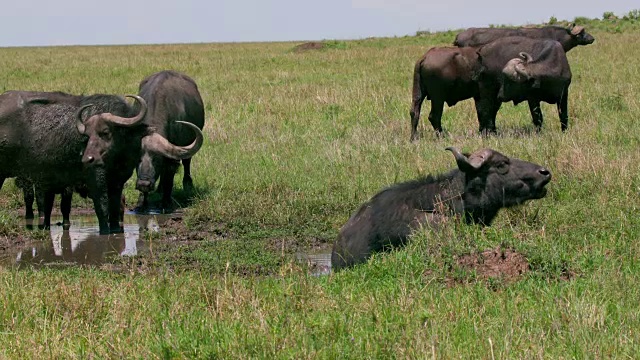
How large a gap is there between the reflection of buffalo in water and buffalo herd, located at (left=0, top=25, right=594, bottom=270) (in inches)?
11.6

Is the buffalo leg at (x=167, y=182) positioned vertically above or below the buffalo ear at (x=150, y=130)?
below

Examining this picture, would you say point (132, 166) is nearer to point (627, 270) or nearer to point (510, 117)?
point (627, 270)

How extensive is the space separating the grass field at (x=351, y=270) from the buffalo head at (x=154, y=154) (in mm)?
614

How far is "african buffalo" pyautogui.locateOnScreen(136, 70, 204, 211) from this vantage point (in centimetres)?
1126

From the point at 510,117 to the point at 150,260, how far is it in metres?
9.34

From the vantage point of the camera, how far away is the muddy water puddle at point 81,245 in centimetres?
929

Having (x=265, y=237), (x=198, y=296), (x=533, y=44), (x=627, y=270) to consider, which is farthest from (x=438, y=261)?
(x=533, y=44)

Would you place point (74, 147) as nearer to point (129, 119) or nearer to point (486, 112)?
point (129, 119)

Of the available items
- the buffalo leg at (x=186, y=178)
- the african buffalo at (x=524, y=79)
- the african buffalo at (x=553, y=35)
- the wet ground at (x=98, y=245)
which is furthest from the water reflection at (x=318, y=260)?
the african buffalo at (x=553, y=35)

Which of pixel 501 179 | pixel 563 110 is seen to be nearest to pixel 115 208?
pixel 501 179

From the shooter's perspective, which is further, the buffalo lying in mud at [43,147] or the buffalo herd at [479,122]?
the buffalo lying in mud at [43,147]

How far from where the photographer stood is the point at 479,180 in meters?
8.05

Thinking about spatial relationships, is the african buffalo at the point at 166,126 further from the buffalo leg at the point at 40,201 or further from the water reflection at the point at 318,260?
the water reflection at the point at 318,260

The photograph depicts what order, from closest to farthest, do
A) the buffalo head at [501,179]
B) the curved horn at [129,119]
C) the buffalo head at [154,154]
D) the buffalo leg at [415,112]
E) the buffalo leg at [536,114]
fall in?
the buffalo head at [501,179] → the curved horn at [129,119] → the buffalo head at [154,154] → the buffalo leg at [536,114] → the buffalo leg at [415,112]
